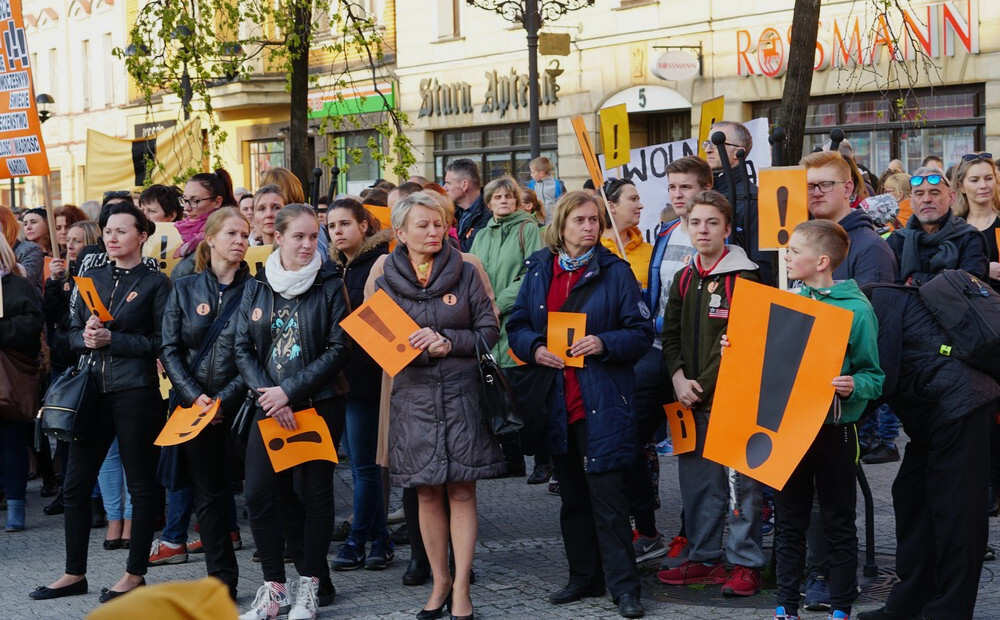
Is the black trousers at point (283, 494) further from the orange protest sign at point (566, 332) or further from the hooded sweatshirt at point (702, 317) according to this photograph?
the hooded sweatshirt at point (702, 317)

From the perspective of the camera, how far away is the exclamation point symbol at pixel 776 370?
5.30 m

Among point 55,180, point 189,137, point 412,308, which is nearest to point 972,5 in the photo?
point 189,137

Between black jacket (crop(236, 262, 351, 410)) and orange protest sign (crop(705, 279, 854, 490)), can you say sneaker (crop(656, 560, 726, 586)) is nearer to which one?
orange protest sign (crop(705, 279, 854, 490))

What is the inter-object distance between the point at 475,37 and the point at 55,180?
22.7m

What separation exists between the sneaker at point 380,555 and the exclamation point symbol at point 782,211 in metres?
2.81

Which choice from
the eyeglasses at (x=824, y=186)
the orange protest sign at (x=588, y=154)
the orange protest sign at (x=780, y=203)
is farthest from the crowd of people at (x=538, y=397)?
the orange protest sign at (x=588, y=154)

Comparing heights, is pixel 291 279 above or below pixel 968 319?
above

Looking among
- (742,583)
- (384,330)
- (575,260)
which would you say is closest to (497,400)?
(384,330)

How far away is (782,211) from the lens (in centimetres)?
602

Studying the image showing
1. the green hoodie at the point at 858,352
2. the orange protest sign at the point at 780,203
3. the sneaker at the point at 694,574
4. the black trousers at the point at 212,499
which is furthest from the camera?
the sneaker at the point at 694,574

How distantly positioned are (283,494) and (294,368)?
694 millimetres

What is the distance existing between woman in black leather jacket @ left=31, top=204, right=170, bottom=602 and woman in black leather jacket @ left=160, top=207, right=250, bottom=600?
28 centimetres

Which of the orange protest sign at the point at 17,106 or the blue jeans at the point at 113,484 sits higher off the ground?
the orange protest sign at the point at 17,106

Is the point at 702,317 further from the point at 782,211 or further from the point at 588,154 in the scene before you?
the point at 588,154
